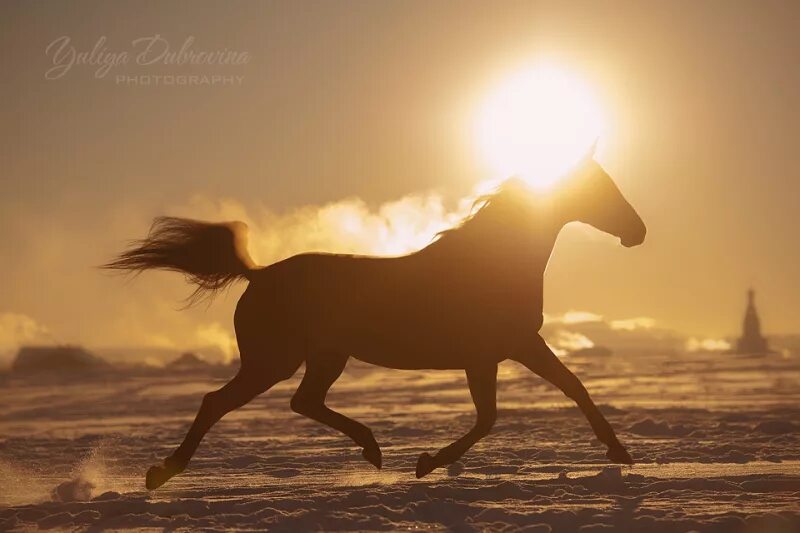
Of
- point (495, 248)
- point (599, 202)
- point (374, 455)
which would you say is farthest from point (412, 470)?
point (599, 202)

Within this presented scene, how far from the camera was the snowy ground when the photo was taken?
6387 mm

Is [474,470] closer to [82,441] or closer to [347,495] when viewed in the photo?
[347,495]

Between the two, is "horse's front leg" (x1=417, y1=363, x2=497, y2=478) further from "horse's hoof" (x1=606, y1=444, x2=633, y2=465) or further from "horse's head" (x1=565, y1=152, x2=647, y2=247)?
"horse's head" (x1=565, y1=152, x2=647, y2=247)

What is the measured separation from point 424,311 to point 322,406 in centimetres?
123

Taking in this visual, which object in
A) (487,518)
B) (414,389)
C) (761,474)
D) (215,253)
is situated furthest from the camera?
(414,389)

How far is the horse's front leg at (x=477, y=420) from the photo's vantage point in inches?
304

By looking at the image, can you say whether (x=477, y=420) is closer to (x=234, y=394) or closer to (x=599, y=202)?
(x=234, y=394)

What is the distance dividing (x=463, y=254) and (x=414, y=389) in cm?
1570

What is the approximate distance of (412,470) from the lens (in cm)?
892

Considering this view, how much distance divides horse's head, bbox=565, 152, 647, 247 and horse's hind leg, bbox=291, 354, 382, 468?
2.36 meters

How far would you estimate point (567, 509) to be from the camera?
6.46 meters

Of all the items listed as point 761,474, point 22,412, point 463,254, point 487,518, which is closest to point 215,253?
point 463,254

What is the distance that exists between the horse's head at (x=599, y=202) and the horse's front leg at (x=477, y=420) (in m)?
1.58

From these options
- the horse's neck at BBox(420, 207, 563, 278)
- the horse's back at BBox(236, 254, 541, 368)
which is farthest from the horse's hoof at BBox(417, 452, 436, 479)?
the horse's neck at BBox(420, 207, 563, 278)
